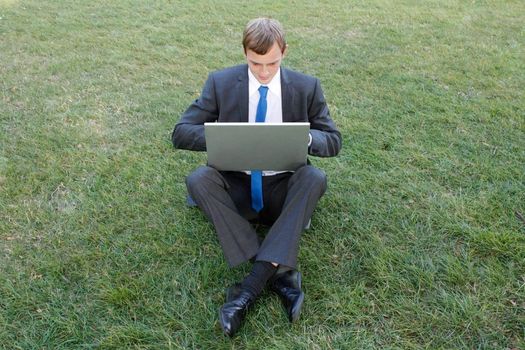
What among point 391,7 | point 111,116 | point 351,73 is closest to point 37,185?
point 111,116

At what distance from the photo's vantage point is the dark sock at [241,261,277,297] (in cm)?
218

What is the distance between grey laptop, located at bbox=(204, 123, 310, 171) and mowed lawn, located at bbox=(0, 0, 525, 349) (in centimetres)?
58

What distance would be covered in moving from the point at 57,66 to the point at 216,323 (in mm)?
3832

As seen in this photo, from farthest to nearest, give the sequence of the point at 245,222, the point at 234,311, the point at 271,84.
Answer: the point at 271,84
the point at 245,222
the point at 234,311

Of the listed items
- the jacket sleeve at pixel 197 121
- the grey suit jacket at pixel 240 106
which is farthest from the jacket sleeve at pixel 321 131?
the jacket sleeve at pixel 197 121

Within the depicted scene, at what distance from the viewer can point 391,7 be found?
696cm

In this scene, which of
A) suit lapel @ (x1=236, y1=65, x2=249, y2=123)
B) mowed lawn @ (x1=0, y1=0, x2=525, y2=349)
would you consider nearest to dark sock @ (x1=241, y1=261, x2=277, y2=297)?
mowed lawn @ (x1=0, y1=0, x2=525, y2=349)

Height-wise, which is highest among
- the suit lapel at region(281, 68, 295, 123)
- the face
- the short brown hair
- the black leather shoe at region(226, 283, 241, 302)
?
the short brown hair

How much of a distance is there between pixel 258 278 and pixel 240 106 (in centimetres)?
87

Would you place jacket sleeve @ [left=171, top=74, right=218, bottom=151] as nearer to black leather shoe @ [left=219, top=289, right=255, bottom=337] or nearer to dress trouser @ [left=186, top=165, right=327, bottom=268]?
dress trouser @ [left=186, top=165, right=327, bottom=268]

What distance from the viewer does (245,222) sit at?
231 cm

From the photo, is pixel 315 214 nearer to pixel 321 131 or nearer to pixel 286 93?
pixel 321 131

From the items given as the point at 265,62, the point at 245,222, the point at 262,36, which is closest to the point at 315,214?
the point at 245,222

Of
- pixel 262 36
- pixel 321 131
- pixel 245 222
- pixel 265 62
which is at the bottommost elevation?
pixel 245 222
